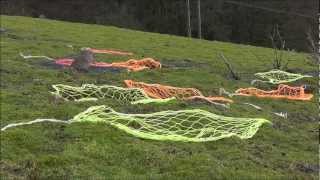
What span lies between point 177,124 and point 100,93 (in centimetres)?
309

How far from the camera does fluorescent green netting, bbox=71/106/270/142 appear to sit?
1093 cm

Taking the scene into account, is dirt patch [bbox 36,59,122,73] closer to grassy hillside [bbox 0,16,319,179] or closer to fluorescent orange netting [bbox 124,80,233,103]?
grassy hillside [bbox 0,16,319,179]

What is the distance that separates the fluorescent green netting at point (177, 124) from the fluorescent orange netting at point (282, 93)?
13.8 ft

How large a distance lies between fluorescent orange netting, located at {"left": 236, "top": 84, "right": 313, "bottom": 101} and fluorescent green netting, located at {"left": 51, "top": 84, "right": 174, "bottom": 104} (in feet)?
10.8

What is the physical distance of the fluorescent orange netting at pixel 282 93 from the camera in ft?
55.0

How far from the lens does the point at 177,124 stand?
1181cm

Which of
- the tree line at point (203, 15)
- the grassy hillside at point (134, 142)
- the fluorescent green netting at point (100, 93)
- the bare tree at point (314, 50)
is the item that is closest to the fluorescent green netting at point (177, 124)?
the grassy hillside at point (134, 142)

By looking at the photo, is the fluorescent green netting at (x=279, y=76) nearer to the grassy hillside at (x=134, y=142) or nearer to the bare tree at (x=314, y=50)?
the grassy hillside at (x=134, y=142)

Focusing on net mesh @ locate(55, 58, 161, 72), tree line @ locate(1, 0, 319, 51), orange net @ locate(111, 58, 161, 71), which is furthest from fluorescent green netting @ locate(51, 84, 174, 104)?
tree line @ locate(1, 0, 319, 51)

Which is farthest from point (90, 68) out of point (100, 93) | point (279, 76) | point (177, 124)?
point (177, 124)

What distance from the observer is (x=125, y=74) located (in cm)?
1855

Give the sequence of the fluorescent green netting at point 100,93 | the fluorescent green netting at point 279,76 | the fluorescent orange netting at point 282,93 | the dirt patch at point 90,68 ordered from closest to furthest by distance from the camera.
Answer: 1. the fluorescent green netting at point 100,93
2. the fluorescent orange netting at point 282,93
3. the dirt patch at point 90,68
4. the fluorescent green netting at point 279,76

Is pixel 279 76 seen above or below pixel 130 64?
below

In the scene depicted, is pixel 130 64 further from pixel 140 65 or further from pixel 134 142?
pixel 134 142
